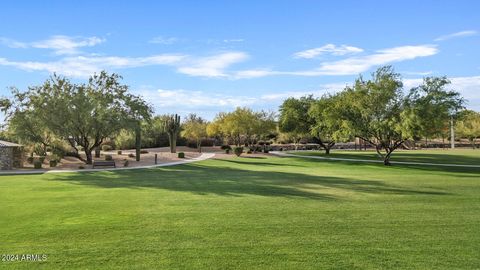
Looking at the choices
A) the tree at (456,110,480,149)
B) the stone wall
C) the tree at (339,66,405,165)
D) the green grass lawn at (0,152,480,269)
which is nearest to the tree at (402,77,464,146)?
the tree at (339,66,405,165)

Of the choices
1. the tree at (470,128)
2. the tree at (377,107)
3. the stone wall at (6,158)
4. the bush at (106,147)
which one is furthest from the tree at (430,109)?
the tree at (470,128)

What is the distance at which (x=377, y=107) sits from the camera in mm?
34906

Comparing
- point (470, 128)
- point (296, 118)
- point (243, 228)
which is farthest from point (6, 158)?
point (470, 128)

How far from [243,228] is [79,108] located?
89.8 ft

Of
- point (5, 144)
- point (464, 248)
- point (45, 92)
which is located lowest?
point (464, 248)

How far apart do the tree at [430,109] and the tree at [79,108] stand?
2353 centimetres

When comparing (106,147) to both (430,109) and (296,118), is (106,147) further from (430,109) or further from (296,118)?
(430,109)

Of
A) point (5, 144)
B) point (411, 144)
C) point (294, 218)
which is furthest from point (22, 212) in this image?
point (411, 144)

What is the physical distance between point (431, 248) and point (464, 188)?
12.0 metres

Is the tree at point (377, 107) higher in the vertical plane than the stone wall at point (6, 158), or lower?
A: higher

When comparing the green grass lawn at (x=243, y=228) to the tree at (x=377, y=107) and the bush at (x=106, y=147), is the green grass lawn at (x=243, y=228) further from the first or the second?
the bush at (x=106, y=147)

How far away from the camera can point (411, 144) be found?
246 feet

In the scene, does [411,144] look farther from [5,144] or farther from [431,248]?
[431,248]

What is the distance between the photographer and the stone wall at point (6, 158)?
32000 mm
